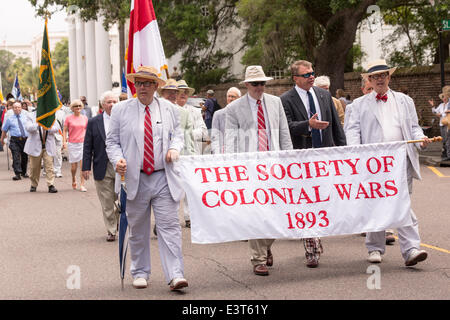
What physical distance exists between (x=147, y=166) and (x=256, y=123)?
1.33 meters

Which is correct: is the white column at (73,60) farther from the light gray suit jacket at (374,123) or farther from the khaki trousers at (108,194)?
the light gray suit jacket at (374,123)

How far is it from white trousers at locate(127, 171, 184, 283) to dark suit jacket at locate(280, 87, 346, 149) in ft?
5.76

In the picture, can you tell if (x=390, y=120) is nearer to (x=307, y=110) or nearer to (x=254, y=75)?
(x=307, y=110)

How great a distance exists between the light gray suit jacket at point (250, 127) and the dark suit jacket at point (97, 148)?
2.82 metres

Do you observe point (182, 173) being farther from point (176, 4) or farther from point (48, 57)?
point (176, 4)

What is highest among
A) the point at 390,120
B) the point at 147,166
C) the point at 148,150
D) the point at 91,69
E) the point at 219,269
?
the point at 91,69

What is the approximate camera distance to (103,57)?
200 ft

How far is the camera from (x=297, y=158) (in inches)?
285

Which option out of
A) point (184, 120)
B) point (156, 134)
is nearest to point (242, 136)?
point (156, 134)

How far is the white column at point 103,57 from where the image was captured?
60.4m

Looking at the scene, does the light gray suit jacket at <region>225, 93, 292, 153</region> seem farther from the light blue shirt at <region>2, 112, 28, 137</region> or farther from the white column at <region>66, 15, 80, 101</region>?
the white column at <region>66, 15, 80, 101</region>

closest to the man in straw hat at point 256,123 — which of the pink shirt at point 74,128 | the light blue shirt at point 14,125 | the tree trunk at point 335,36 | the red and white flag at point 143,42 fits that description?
the red and white flag at point 143,42
